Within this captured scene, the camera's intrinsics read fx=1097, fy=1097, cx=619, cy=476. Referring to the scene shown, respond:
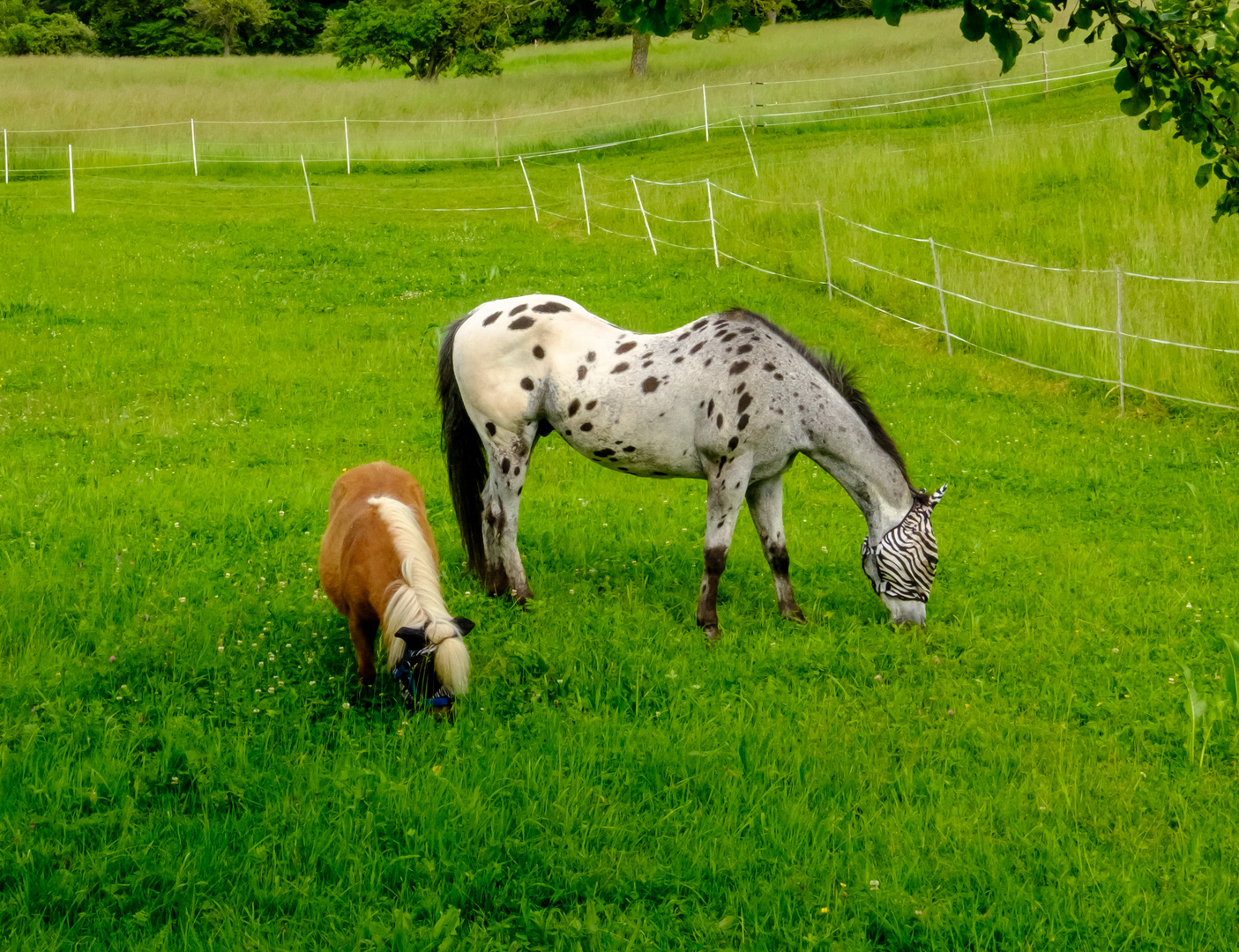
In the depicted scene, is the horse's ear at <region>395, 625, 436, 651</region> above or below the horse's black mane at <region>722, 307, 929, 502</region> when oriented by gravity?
below

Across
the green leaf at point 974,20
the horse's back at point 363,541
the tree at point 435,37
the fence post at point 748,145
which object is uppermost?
the tree at point 435,37

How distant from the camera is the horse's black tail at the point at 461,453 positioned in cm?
791

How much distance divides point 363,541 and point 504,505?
191cm

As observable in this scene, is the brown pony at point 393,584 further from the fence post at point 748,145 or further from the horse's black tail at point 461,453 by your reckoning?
the fence post at point 748,145

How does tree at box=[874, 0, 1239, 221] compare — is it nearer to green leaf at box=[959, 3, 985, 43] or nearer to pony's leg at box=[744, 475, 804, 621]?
green leaf at box=[959, 3, 985, 43]

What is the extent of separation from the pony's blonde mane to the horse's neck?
2704 millimetres

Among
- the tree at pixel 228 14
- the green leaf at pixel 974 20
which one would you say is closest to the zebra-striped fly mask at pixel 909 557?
the green leaf at pixel 974 20

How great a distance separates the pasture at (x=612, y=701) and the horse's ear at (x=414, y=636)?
18.9 inches

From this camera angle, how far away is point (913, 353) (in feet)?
49.5

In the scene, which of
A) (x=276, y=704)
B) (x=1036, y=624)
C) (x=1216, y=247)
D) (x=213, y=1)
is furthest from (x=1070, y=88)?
(x=213, y=1)

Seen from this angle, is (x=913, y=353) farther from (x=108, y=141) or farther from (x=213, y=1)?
(x=213, y=1)

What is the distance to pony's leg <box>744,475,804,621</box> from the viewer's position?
24.2ft

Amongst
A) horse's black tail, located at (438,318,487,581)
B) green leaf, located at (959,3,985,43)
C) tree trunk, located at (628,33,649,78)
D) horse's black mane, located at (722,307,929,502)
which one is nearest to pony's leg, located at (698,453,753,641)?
horse's black mane, located at (722,307,929,502)

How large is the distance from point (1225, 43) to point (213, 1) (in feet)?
190
